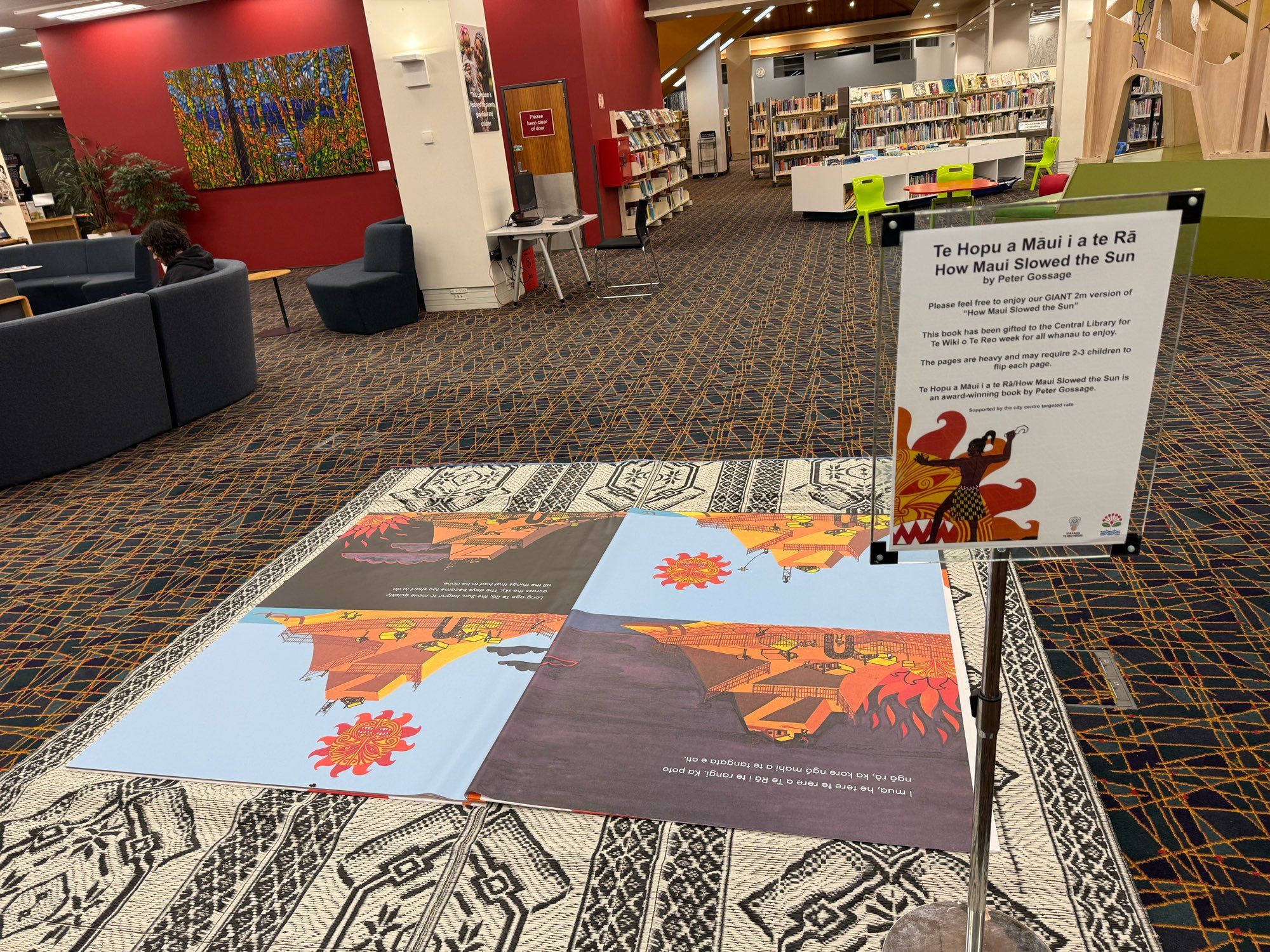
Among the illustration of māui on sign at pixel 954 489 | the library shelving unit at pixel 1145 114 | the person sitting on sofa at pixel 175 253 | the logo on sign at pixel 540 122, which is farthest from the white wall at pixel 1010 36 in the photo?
the illustration of māui on sign at pixel 954 489

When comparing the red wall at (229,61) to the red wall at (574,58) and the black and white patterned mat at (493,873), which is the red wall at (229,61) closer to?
the red wall at (574,58)

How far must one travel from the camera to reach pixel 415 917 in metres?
1.73

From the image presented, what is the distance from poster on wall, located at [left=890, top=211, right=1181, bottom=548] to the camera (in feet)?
3.64

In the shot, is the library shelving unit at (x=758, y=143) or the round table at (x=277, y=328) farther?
the library shelving unit at (x=758, y=143)

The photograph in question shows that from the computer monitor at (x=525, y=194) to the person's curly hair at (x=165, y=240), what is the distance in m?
2.81

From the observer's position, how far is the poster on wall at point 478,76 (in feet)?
23.6

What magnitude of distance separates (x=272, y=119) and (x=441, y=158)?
4.78 metres

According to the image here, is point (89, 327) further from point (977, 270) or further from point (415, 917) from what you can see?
point (977, 270)

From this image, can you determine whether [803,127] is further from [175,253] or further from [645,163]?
[175,253]

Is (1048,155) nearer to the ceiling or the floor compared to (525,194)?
nearer to the floor

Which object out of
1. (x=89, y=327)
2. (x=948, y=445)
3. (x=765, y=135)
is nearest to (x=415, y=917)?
(x=948, y=445)

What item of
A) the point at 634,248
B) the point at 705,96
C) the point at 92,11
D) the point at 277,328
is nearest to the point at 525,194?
the point at 634,248

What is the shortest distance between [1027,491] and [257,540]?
3225 mm

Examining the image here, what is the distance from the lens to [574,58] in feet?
33.0
